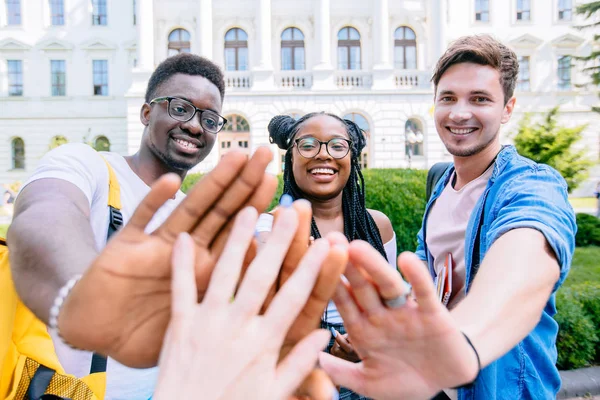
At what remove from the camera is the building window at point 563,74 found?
87.7 ft

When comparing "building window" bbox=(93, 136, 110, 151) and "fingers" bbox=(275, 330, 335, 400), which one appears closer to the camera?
"fingers" bbox=(275, 330, 335, 400)

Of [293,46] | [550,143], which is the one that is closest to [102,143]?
[293,46]

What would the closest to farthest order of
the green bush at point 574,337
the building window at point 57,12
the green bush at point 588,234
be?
the green bush at point 574,337 → the green bush at point 588,234 → the building window at point 57,12

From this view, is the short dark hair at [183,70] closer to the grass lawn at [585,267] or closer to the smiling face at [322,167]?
the smiling face at [322,167]

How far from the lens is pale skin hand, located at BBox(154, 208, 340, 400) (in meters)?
0.80

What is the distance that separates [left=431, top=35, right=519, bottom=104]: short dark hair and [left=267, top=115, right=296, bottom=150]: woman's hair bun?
0.98m

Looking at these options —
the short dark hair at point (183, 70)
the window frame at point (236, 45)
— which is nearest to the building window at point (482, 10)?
the window frame at point (236, 45)

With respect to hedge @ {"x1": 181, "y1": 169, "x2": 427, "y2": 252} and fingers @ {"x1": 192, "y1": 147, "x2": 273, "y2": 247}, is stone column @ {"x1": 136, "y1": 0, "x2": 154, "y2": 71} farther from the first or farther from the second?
fingers @ {"x1": 192, "y1": 147, "x2": 273, "y2": 247}

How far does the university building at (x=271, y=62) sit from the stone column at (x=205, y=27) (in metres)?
0.06

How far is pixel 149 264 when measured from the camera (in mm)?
840

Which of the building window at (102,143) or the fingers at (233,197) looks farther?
the building window at (102,143)

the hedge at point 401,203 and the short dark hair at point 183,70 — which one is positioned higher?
the short dark hair at point 183,70

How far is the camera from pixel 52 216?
117 centimetres

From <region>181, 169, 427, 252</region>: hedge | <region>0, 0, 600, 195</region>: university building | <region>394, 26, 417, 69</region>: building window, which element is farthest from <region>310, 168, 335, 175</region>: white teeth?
<region>394, 26, 417, 69</region>: building window
